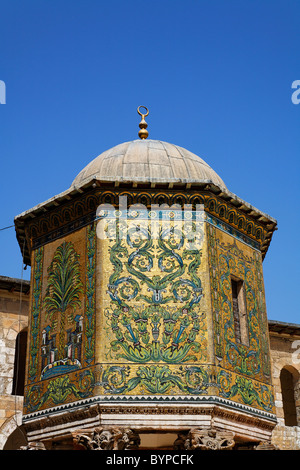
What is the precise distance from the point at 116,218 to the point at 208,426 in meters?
3.30

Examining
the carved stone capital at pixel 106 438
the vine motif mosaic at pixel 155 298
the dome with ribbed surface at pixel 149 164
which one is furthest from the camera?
the dome with ribbed surface at pixel 149 164

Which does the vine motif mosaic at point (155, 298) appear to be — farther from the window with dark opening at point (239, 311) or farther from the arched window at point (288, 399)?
the arched window at point (288, 399)

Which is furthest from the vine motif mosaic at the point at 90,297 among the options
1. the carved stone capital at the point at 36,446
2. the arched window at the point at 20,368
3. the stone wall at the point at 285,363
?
the stone wall at the point at 285,363

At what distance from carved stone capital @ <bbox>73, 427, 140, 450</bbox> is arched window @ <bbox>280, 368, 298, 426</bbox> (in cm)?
962

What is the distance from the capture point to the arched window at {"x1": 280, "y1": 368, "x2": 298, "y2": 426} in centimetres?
1862

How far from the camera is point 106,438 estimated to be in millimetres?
9297

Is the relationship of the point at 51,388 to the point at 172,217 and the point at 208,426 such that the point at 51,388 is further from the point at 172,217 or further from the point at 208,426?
the point at 172,217

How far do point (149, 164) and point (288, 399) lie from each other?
394 inches

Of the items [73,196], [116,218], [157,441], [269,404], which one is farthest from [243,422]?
[73,196]

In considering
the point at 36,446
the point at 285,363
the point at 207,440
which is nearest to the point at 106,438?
the point at 207,440

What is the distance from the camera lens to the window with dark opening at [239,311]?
10.9m

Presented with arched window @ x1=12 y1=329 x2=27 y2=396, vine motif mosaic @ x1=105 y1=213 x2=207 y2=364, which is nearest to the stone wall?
arched window @ x1=12 y1=329 x2=27 y2=396

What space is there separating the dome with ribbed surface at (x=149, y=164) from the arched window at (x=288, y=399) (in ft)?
27.5

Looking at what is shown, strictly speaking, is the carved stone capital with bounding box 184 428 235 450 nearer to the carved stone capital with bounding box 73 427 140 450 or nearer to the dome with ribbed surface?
the carved stone capital with bounding box 73 427 140 450
